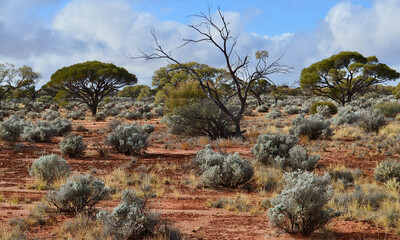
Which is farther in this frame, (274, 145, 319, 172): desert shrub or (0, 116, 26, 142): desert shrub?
(0, 116, 26, 142): desert shrub

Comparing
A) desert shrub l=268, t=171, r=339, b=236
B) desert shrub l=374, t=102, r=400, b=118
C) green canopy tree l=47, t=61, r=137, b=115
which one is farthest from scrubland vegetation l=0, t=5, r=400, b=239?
green canopy tree l=47, t=61, r=137, b=115

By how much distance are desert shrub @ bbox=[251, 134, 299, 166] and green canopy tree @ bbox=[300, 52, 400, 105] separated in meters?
26.8

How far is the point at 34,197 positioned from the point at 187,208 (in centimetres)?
360

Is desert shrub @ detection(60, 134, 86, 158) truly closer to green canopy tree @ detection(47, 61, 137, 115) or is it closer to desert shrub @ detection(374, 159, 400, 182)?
desert shrub @ detection(374, 159, 400, 182)

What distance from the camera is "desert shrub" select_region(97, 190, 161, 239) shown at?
487 cm

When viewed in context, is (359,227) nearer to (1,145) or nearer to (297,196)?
(297,196)

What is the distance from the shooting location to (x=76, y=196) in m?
6.34

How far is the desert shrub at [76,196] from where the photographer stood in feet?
20.4

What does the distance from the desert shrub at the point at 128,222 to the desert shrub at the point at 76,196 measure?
53.8 inches

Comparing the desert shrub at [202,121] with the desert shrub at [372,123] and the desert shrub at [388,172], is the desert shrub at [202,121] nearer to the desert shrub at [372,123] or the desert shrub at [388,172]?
the desert shrub at [372,123]

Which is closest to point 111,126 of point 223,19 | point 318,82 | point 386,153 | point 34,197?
point 223,19

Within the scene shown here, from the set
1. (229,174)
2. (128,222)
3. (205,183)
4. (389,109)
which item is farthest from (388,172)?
(389,109)

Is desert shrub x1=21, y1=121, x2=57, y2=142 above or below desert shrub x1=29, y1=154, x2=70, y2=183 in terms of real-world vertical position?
above

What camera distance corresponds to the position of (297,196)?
5184mm
